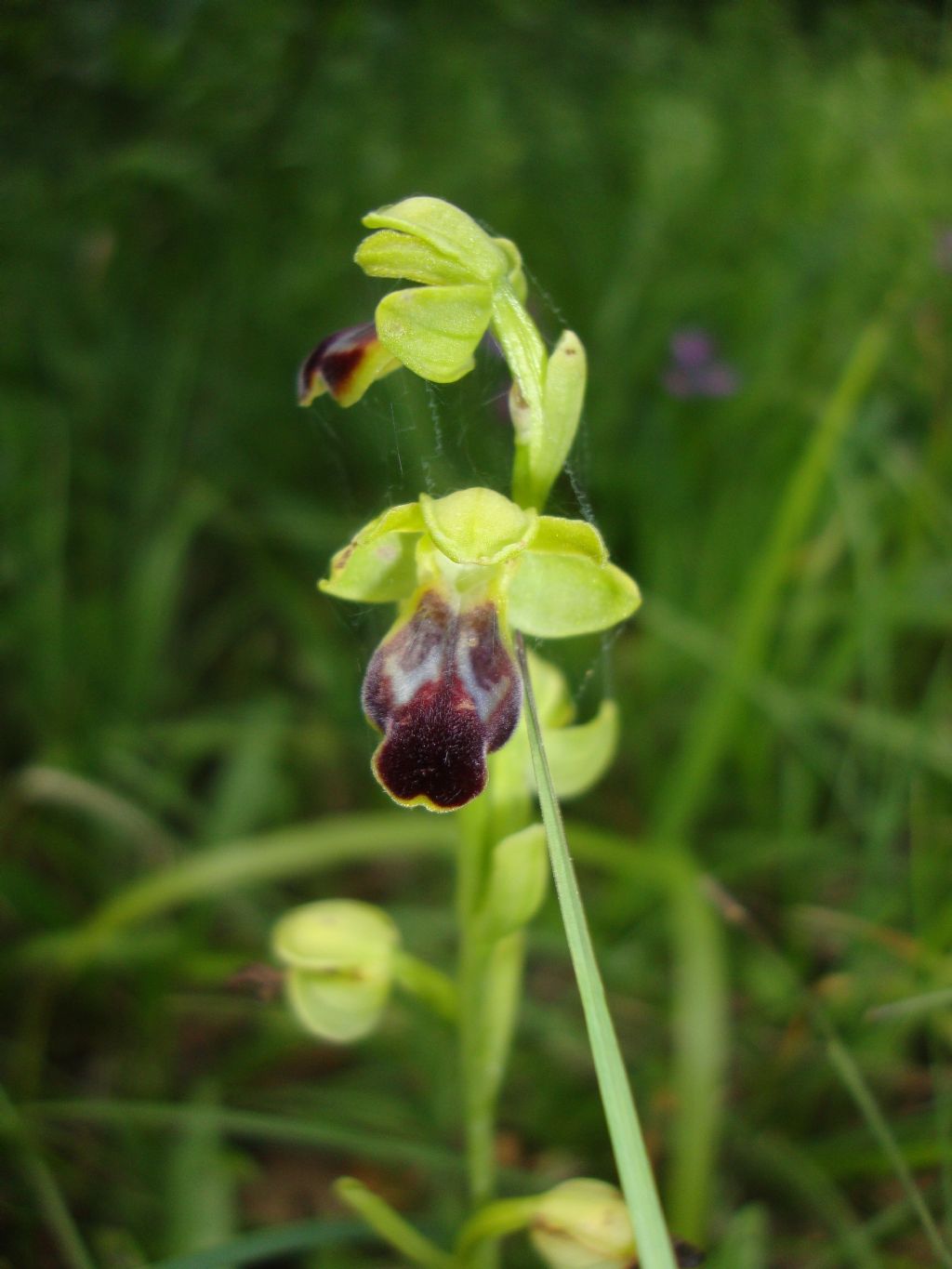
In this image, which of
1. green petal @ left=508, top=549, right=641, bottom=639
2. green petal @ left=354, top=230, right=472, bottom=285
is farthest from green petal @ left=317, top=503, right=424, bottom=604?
green petal @ left=354, top=230, right=472, bottom=285

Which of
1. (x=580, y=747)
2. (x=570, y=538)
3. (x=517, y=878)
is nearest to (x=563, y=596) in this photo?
(x=570, y=538)

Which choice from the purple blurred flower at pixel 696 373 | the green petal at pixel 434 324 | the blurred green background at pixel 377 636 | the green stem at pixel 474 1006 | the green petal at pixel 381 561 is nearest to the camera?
the green petal at pixel 434 324

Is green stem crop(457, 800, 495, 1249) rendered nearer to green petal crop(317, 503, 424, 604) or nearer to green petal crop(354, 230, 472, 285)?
green petal crop(317, 503, 424, 604)

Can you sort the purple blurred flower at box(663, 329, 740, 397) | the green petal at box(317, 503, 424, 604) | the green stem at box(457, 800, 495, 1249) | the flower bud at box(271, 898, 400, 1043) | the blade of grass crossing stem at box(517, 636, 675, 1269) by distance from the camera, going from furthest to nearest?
the purple blurred flower at box(663, 329, 740, 397) < the flower bud at box(271, 898, 400, 1043) < the green stem at box(457, 800, 495, 1249) < the green petal at box(317, 503, 424, 604) < the blade of grass crossing stem at box(517, 636, 675, 1269)

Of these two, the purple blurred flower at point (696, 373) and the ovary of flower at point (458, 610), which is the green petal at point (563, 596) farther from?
the purple blurred flower at point (696, 373)

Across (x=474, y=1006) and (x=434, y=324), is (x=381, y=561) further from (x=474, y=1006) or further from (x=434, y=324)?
(x=474, y=1006)

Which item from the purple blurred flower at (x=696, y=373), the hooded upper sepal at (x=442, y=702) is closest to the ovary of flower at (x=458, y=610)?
the hooded upper sepal at (x=442, y=702)

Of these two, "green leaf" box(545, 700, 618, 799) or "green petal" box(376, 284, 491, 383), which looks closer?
"green petal" box(376, 284, 491, 383)
